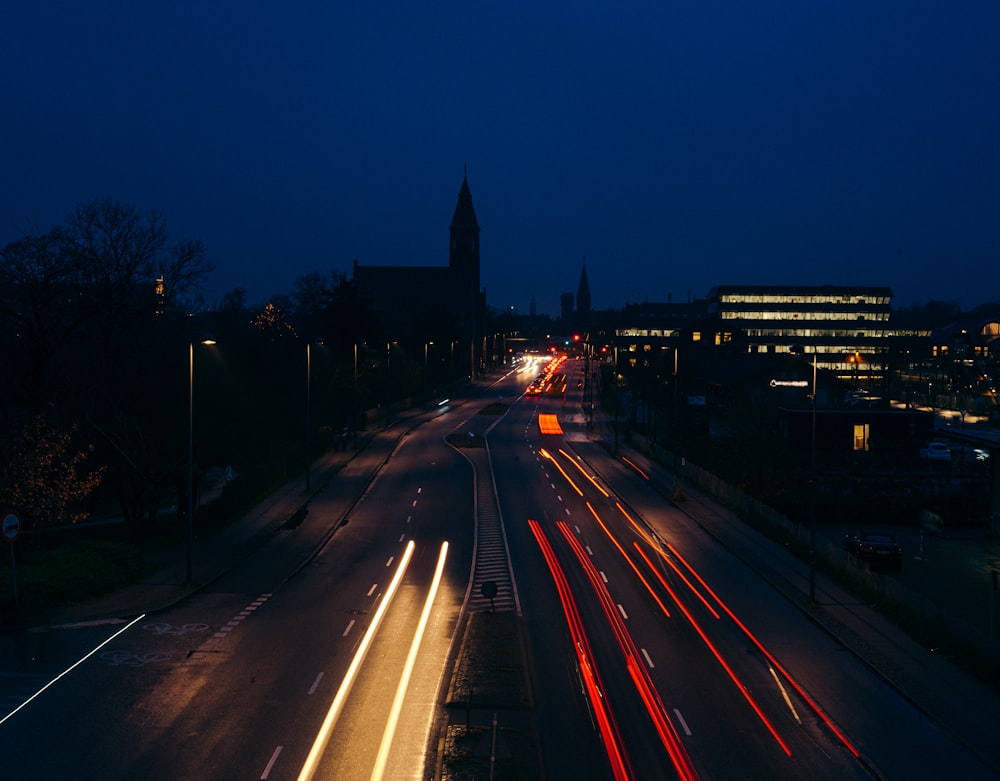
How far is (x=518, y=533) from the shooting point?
3625 cm

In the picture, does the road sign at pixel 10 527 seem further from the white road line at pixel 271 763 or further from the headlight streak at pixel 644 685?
the headlight streak at pixel 644 685

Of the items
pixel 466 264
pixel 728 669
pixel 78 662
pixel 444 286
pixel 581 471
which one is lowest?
pixel 581 471

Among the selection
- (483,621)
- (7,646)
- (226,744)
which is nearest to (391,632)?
(483,621)

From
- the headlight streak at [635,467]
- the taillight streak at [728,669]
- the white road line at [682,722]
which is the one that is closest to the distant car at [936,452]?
the headlight streak at [635,467]

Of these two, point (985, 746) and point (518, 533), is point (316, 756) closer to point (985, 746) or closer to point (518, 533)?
point (985, 746)

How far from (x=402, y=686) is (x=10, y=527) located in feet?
37.5

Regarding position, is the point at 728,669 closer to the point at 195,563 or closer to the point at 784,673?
the point at 784,673

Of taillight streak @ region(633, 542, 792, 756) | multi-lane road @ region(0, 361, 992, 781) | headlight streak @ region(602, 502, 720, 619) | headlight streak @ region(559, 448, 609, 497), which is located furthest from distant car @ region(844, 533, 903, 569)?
headlight streak @ region(559, 448, 609, 497)

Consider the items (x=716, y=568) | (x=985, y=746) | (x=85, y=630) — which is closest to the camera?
(x=985, y=746)

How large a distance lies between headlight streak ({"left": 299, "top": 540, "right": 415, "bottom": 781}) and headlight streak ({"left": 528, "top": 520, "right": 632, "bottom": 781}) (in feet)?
16.5

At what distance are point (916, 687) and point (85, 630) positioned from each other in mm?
19898

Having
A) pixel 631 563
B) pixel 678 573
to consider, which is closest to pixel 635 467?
pixel 631 563

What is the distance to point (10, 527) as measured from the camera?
22.3m

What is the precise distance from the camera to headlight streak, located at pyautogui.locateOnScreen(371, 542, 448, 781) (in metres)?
14.7
